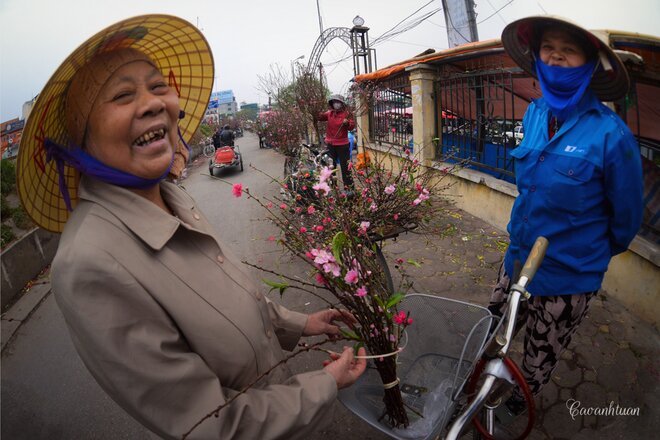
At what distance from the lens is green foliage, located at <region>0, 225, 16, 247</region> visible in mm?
4856

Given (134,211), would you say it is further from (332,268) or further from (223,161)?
(223,161)

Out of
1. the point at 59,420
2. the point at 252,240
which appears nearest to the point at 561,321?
the point at 59,420

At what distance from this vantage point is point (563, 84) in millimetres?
1707

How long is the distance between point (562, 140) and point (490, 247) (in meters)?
3.15

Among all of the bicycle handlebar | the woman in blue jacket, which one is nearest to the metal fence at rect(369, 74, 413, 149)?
the woman in blue jacket

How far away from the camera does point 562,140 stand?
1.72 meters

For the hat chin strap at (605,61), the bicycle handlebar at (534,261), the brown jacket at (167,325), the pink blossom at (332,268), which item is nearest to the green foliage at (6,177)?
the brown jacket at (167,325)

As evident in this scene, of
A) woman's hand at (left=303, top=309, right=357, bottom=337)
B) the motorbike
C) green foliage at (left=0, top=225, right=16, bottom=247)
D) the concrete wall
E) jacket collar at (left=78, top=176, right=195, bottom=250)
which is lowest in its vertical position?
the motorbike

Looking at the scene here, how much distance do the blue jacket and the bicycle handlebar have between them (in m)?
0.71

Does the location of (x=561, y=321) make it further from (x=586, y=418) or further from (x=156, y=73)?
(x=156, y=73)

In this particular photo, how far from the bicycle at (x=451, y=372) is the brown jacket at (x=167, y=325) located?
37 centimetres

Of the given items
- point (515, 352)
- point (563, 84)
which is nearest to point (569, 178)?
point (563, 84)

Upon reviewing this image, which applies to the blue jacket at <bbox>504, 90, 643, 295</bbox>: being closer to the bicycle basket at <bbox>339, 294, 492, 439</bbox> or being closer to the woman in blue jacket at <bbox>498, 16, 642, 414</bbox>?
the woman in blue jacket at <bbox>498, 16, 642, 414</bbox>

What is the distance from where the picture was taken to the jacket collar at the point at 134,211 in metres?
0.98
